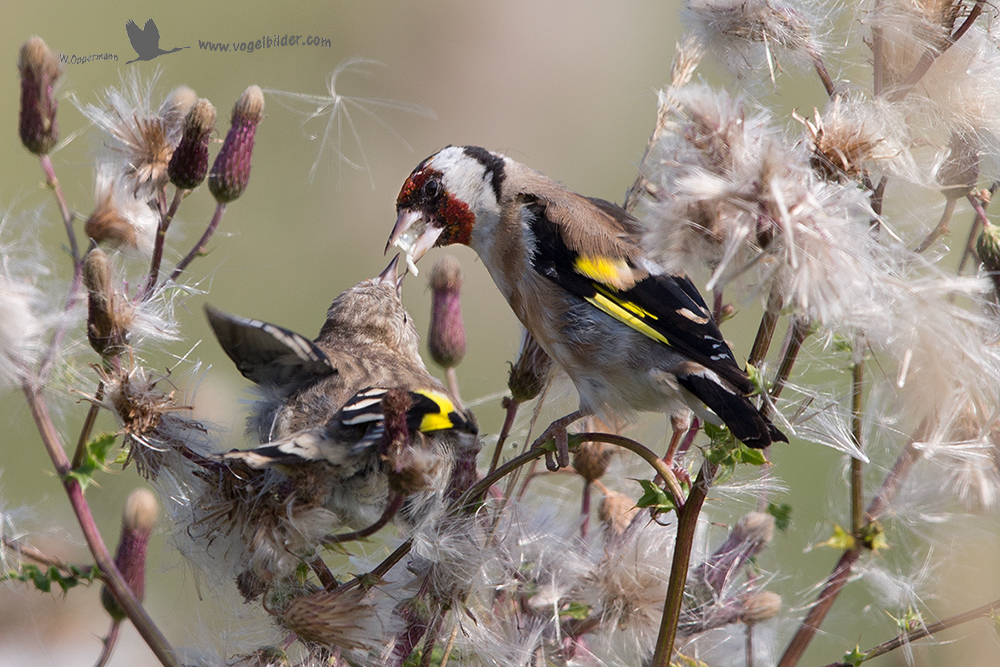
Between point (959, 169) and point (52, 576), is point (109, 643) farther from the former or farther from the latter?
point (959, 169)

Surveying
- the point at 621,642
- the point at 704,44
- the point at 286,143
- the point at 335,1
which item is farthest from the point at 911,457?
the point at 335,1

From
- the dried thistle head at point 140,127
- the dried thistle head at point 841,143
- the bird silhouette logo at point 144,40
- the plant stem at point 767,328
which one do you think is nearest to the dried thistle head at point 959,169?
the dried thistle head at point 841,143

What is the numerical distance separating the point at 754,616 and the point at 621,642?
0.84ft

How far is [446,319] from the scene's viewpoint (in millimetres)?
2273

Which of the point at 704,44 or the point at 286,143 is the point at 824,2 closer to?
the point at 704,44

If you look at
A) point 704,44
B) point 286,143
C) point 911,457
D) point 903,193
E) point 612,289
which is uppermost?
point 704,44

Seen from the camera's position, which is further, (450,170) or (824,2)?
(450,170)

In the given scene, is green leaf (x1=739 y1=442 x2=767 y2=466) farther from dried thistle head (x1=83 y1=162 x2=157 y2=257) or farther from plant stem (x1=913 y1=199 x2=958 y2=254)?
dried thistle head (x1=83 y1=162 x2=157 y2=257)

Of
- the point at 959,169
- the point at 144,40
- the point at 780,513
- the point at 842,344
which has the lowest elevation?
the point at 780,513

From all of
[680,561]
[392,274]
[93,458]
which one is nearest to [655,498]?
[680,561]

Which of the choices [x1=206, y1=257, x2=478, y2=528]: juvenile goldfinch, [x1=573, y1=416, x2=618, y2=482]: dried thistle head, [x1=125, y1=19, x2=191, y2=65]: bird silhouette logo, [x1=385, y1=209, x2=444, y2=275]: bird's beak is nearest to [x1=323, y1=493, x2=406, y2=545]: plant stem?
[x1=206, y1=257, x2=478, y2=528]: juvenile goldfinch

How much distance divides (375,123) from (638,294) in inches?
156

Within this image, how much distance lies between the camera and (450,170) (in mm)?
2211

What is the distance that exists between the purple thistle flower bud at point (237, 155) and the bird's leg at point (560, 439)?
844 millimetres
